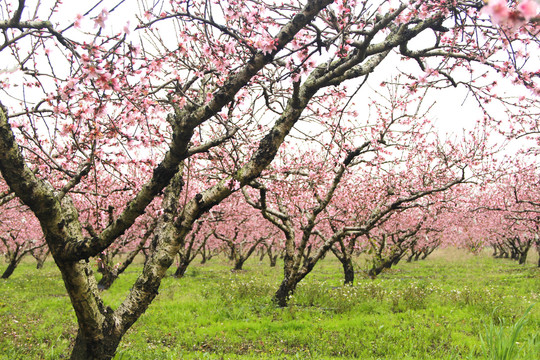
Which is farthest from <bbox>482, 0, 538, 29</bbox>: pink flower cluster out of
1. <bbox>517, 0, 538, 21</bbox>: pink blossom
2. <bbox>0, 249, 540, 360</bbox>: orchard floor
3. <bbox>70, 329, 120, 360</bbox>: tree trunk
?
<bbox>70, 329, 120, 360</bbox>: tree trunk

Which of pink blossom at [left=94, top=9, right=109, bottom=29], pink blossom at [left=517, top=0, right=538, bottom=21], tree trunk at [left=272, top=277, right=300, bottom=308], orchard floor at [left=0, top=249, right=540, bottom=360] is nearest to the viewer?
pink blossom at [left=517, top=0, right=538, bottom=21]

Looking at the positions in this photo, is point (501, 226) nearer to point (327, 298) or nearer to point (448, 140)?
point (448, 140)

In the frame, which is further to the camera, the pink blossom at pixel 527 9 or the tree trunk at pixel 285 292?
the tree trunk at pixel 285 292

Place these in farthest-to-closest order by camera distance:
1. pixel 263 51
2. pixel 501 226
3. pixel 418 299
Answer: pixel 501 226 → pixel 418 299 → pixel 263 51

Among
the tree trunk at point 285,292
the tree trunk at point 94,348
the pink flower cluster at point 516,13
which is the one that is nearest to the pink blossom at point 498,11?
the pink flower cluster at point 516,13

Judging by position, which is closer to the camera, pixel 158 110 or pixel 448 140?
pixel 158 110

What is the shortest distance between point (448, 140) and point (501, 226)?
1870 cm

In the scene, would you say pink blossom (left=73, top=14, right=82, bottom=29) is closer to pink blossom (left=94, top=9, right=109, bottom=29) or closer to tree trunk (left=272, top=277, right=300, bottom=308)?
pink blossom (left=94, top=9, right=109, bottom=29)

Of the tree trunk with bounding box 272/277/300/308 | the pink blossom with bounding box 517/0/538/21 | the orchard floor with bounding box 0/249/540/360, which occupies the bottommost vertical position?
the orchard floor with bounding box 0/249/540/360

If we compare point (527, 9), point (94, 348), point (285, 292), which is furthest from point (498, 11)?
point (285, 292)

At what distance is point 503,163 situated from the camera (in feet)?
57.1

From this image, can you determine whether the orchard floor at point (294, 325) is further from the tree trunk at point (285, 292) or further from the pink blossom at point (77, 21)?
the pink blossom at point (77, 21)

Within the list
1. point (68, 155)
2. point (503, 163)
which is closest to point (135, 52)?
point (68, 155)

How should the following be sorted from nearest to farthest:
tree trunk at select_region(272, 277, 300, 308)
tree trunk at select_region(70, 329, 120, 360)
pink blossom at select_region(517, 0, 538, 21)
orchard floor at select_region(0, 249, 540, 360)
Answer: pink blossom at select_region(517, 0, 538, 21)
tree trunk at select_region(70, 329, 120, 360)
orchard floor at select_region(0, 249, 540, 360)
tree trunk at select_region(272, 277, 300, 308)
